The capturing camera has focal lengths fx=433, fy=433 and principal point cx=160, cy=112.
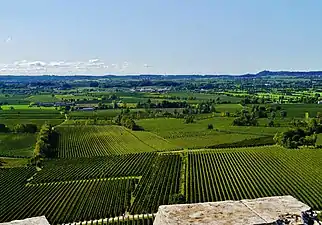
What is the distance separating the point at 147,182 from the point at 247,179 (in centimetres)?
1367

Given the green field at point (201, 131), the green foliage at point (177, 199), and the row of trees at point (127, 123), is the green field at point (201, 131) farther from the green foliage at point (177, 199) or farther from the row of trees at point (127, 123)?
the green foliage at point (177, 199)

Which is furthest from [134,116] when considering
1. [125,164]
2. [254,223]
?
[254,223]

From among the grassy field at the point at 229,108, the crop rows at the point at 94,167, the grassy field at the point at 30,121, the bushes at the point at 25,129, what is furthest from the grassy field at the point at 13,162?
the grassy field at the point at 229,108

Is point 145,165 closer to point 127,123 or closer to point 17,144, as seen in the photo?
point 17,144

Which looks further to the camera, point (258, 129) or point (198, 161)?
point (258, 129)

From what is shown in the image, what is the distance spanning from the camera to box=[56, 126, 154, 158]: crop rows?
8575 cm

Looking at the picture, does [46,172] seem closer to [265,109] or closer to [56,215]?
[56,215]

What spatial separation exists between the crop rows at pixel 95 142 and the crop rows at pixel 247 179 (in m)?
18.1

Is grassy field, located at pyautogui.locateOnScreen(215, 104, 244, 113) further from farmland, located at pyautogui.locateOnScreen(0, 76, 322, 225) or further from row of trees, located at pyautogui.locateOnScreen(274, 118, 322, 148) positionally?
row of trees, located at pyautogui.locateOnScreen(274, 118, 322, 148)

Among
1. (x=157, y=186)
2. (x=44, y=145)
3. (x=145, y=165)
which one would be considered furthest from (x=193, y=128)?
(x=157, y=186)

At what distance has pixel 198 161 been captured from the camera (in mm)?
72812

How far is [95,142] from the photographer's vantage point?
96062mm

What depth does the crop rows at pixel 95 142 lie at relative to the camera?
85750mm

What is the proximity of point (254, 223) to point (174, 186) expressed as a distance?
1492 inches
